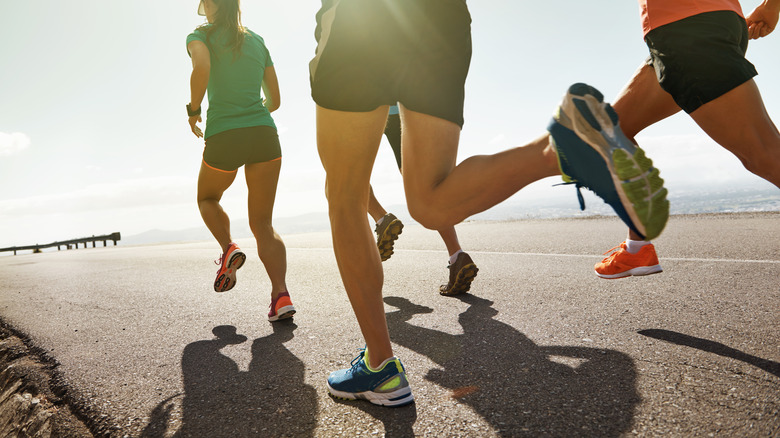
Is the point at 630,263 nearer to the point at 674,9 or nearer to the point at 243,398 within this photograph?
the point at 674,9

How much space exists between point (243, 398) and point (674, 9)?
88.8 inches

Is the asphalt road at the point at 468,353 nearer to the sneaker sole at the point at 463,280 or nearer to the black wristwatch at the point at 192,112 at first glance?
the sneaker sole at the point at 463,280

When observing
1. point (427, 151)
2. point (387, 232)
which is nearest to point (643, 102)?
point (427, 151)

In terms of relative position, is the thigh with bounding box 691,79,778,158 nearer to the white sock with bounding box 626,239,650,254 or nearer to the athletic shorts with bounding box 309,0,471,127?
the white sock with bounding box 626,239,650,254

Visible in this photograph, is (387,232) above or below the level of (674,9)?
below

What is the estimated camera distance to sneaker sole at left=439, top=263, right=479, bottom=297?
3234 millimetres

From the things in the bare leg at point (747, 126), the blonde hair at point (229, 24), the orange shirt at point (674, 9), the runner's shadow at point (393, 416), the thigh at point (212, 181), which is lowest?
the runner's shadow at point (393, 416)

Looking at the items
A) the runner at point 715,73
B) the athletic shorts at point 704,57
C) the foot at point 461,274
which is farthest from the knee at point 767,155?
the foot at point 461,274

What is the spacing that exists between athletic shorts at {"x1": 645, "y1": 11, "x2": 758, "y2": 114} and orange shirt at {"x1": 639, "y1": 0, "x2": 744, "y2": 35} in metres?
0.02

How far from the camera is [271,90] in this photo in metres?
3.50

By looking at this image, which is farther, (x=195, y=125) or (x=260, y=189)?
(x=195, y=125)

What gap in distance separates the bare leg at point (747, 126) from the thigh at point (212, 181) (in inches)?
105

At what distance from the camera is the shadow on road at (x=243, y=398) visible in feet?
5.01

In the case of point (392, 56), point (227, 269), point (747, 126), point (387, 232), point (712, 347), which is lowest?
point (712, 347)
